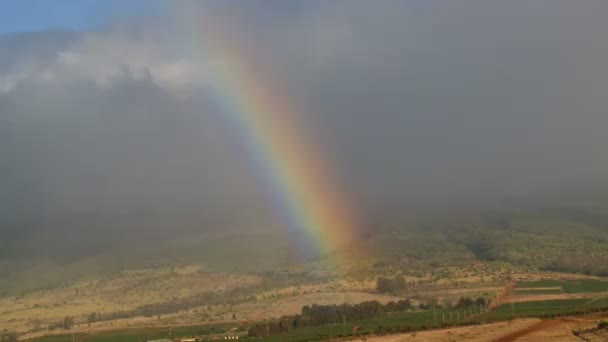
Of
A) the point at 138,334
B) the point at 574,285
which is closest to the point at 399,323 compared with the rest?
the point at 138,334

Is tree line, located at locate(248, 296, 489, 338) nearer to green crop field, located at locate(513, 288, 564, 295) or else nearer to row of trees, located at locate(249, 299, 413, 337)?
row of trees, located at locate(249, 299, 413, 337)

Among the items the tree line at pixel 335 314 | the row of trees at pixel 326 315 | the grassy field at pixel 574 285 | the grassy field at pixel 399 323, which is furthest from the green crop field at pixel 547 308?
the row of trees at pixel 326 315

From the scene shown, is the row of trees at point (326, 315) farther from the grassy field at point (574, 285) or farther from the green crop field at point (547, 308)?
the grassy field at point (574, 285)

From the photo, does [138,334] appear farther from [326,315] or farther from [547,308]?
[547,308]

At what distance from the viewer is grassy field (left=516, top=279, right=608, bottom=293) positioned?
175m

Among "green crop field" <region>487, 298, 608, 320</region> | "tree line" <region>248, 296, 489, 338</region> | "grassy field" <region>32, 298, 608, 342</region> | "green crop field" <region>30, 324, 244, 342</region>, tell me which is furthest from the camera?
"green crop field" <region>30, 324, 244, 342</region>

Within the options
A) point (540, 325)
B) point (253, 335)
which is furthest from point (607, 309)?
point (253, 335)

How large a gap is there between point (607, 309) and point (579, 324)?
2091cm

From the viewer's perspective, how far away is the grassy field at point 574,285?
6907 inches

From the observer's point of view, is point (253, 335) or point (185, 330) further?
point (185, 330)

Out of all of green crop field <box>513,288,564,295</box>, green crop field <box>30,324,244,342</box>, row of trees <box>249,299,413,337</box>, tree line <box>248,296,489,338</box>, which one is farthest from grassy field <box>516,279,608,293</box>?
green crop field <box>30,324,244,342</box>

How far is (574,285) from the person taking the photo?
612ft

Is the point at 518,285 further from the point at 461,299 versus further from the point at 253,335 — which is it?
the point at 253,335

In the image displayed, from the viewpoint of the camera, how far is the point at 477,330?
104 metres
